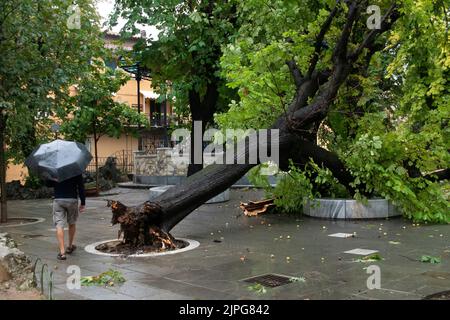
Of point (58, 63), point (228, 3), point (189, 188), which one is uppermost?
point (228, 3)

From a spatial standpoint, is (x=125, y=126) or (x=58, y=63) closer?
(x=58, y=63)

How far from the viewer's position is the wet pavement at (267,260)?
615 centimetres

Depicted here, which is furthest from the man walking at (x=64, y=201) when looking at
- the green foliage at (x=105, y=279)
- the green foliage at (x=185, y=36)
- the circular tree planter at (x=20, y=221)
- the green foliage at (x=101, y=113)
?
the green foliage at (x=101, y=113)

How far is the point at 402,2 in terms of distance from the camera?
997cm

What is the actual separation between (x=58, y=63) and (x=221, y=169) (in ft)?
17.7

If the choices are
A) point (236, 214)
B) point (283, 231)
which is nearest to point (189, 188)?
point (283, 231)

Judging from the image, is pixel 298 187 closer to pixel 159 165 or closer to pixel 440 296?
pixel 440 296

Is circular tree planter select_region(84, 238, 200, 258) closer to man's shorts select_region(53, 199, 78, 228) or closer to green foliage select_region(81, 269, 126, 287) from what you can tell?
man's shorts select_region(53, 199, 78, 228)

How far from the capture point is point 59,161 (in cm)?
826

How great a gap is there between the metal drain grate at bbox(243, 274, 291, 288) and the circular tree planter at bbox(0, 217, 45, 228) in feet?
24.4

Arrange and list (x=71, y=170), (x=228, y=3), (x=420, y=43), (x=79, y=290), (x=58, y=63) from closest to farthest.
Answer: (x=79, y=290) → (x=71, y=170) → (x=420, y=43) → (x=58, y=63) → (x=228, y=3)

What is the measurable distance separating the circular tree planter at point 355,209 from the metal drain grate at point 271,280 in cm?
556

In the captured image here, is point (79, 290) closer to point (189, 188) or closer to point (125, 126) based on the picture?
point (189, 188)

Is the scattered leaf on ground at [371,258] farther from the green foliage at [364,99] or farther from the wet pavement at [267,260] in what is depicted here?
the green foliage at [364,99]
